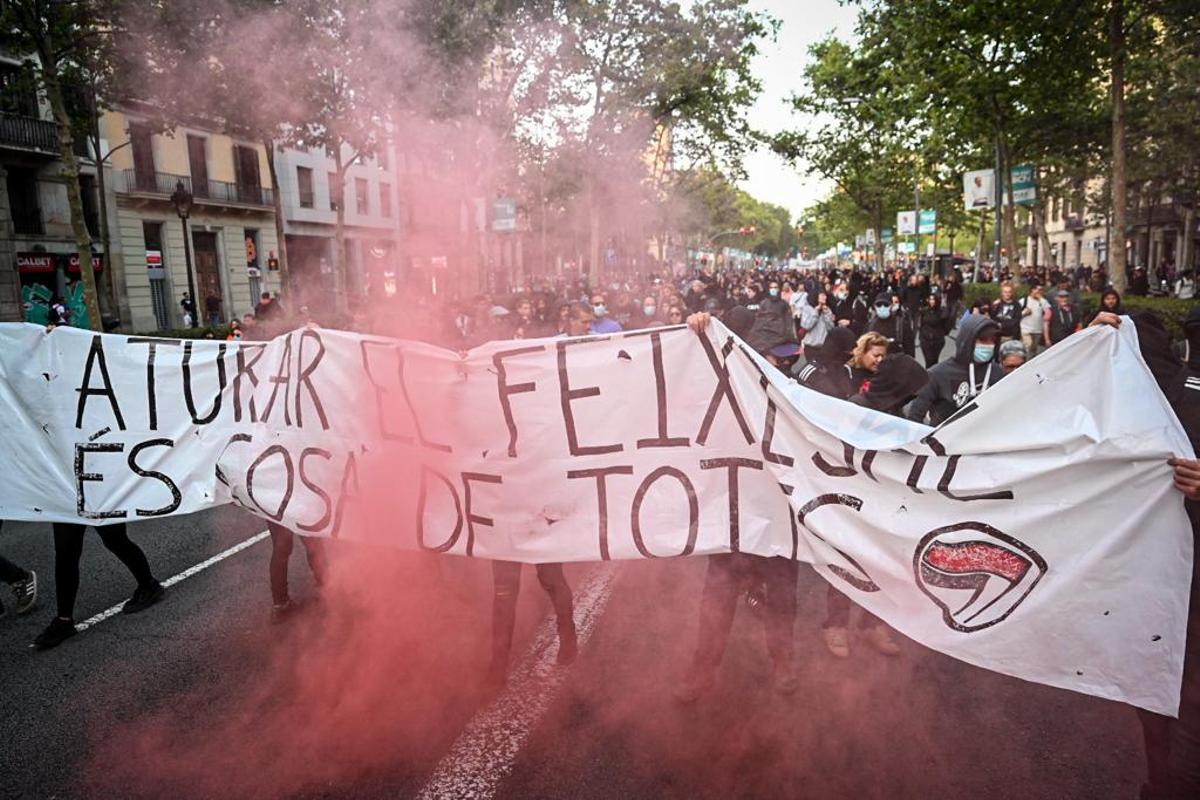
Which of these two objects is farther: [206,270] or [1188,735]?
[206,270]

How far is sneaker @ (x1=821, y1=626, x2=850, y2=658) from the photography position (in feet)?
11.1

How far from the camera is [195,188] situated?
26188 millimetres

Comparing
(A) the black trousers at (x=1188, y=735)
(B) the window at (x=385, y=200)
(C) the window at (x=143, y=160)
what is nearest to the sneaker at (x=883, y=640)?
(A) the black trousers at (x=1188, y=735)

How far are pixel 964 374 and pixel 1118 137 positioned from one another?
998cm

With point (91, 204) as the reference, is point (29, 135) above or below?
above

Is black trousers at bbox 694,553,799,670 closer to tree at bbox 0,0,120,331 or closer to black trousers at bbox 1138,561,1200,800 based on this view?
black trousers at bbox 1138,561,1200,800

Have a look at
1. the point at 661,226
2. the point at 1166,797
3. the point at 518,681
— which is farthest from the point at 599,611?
the point at 661,226

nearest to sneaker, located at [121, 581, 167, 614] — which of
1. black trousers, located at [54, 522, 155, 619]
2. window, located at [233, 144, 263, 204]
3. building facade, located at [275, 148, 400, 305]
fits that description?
black trousers, located at [54, 522, 155, 619]

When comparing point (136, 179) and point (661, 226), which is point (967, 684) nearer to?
point (136, 179)

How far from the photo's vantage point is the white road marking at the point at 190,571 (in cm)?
387

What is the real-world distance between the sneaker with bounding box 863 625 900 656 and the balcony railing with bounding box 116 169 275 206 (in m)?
22.2

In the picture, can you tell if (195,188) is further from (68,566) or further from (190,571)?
(68,566)

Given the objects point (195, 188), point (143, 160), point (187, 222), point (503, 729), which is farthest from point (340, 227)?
point (503, 729)

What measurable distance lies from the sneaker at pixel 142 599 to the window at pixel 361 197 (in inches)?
1178
